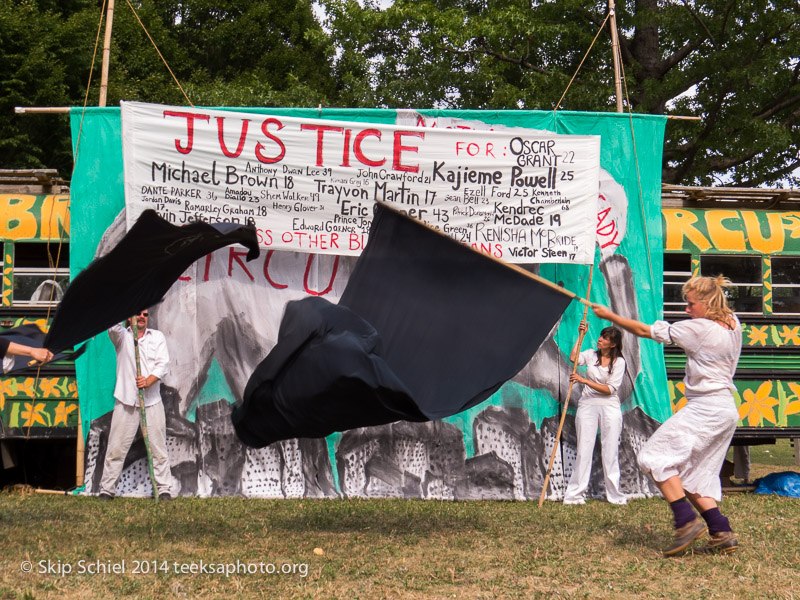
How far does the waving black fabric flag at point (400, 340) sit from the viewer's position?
20.5 feet

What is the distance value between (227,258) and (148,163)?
118 centimetres

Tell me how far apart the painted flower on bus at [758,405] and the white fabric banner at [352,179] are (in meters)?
2.55

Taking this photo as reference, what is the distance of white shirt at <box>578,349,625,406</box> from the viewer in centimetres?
901

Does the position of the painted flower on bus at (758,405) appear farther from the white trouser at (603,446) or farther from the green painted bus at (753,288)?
the white trouser at (603,446)

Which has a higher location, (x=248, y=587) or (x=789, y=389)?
(x=789, y=389)

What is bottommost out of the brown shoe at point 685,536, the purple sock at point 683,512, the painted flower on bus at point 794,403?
the brown shoe at point 685,536

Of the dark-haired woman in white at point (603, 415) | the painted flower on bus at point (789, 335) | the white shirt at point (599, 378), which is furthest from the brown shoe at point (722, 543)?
the painted flower on bus at point (789, 335)

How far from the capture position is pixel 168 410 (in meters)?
9.05

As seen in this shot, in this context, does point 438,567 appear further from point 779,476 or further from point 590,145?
point 779,476

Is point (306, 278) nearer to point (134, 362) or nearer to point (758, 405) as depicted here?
point (134, 362)

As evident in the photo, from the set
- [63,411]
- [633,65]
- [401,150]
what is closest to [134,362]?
[63,411]

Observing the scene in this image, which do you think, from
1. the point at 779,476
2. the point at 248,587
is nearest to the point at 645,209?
the point at 779,476

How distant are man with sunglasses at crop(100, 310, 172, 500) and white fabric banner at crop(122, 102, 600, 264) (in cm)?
118

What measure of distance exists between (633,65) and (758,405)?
954 cm
